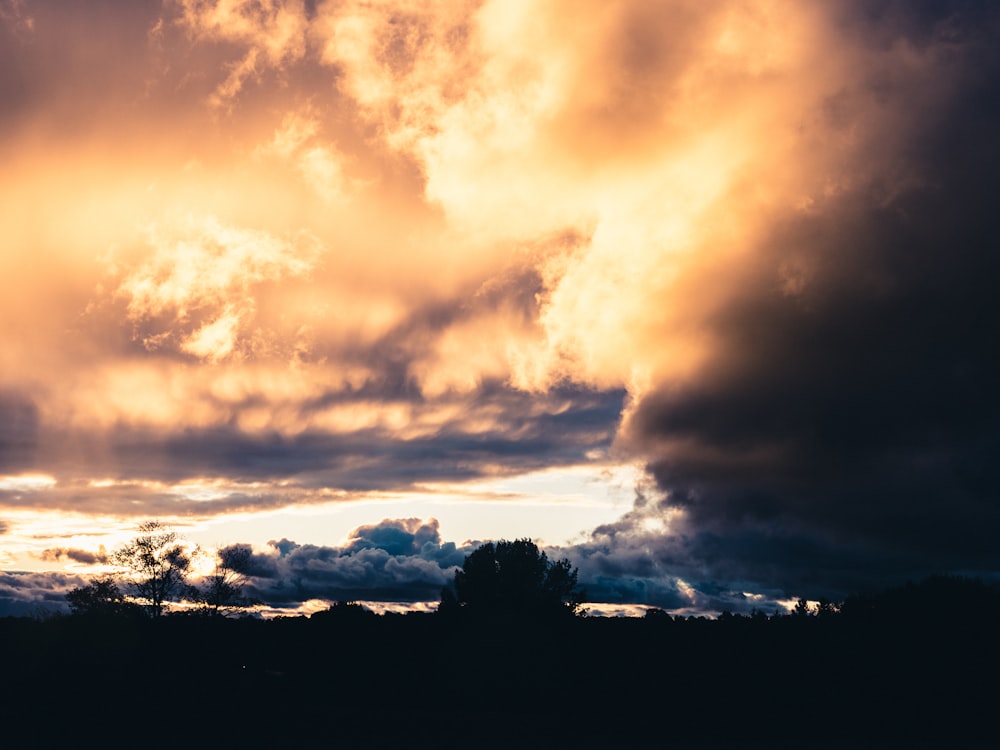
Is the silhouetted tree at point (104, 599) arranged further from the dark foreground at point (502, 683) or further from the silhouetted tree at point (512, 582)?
the silhouetted tree at point (512, 582)

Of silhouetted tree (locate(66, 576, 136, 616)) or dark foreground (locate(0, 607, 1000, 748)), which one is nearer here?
dark foreground (locate(0, 607, 1000, 748))

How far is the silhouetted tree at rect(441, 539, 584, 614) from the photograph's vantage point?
4690 inches

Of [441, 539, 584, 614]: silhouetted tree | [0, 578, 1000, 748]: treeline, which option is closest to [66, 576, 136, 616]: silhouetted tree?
[0, 578, 1000, 748]: treeline

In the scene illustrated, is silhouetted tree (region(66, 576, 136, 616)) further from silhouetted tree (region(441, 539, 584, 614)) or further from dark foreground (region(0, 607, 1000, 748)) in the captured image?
silhouetted tree (region(441, 539, 584, 614))

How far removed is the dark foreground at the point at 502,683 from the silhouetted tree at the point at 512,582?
8.90m

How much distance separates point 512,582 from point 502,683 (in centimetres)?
4462

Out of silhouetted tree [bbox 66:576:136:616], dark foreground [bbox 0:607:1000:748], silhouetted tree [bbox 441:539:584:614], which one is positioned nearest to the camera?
dark foreground [bbox 0:607:1000:748]

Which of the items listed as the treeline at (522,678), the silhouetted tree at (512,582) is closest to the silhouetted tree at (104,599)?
the treeline at (522,678)

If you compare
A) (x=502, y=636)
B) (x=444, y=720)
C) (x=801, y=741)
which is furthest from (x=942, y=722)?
(x=502, y=636)

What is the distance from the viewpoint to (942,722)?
197ft

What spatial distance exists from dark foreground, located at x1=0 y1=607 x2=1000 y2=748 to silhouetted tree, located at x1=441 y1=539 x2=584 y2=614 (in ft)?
29.2

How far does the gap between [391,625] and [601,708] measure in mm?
46060

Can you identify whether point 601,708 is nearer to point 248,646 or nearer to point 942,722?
point 942,722

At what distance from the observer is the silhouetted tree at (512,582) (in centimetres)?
11912
